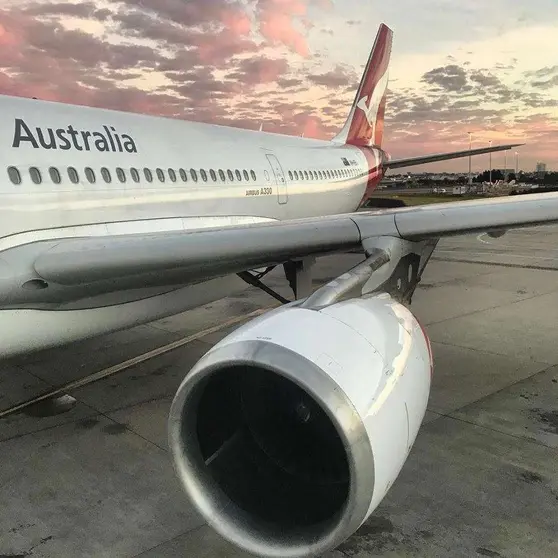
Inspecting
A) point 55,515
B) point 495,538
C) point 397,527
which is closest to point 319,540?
point 397,527

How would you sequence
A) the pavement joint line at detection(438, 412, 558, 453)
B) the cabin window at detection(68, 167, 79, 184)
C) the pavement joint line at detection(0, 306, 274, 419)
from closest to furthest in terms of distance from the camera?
the pavement joint line at detection(438, 412, 558, 453), the cabin window at detection(68, 167, 79, 184), the pavement joint line at detection(0, 306, 274, 419)

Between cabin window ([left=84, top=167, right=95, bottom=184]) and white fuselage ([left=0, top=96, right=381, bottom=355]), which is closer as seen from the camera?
white fuselage ([left=0, top=96, right=381, bottom=355])

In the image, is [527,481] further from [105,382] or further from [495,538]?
[105,382]

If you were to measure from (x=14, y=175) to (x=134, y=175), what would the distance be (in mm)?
1404

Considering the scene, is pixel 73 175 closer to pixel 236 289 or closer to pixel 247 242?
pixel 247 242

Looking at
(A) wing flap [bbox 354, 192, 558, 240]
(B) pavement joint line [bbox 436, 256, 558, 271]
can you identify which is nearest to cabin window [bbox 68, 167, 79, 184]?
(A) wing flap [bbox 354, 192, 558, 240]

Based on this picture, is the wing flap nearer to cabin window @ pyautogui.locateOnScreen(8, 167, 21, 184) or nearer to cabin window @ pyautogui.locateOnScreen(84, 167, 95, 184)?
cabin window @ pyautogui.locateOnScreen(84, 167, 95, 184)

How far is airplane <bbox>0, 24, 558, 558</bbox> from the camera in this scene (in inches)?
119

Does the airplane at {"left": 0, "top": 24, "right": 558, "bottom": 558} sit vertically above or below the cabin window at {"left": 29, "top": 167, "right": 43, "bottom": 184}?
below

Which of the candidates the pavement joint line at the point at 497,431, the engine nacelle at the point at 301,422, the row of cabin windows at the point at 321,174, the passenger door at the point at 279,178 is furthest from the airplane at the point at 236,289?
the pavement joint line at the point at 497,431

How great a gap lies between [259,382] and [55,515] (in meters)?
1.89

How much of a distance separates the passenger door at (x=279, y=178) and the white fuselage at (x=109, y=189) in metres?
0.50

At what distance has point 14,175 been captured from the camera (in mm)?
5121

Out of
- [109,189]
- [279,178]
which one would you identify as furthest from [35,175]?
[279,178]
